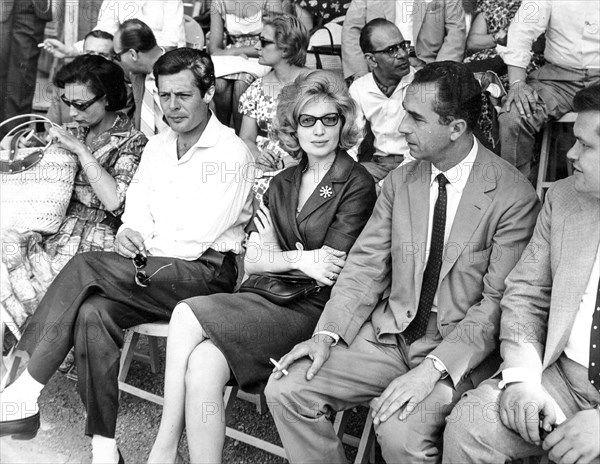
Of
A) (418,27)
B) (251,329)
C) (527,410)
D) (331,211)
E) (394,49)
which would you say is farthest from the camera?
(418,27)

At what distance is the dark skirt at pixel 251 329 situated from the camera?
131 inches

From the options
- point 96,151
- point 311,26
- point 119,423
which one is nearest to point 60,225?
point 96,151

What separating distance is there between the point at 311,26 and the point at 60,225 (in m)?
2.62

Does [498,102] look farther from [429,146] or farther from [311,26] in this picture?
[311,26]

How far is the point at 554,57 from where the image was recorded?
14.6 ft

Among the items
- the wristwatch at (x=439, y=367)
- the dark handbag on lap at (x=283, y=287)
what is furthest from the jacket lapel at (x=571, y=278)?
the dark handbag on lap at (x=283, y=287)

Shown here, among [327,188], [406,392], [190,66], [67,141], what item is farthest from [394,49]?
[406,392]

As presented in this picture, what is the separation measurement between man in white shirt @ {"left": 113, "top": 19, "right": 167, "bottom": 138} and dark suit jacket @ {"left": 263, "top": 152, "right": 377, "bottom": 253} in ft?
6.49

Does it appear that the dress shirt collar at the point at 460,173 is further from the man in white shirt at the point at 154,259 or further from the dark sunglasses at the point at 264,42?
the dark sunglasses at the point at 264,42

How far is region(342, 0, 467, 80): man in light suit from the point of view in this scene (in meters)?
5.05

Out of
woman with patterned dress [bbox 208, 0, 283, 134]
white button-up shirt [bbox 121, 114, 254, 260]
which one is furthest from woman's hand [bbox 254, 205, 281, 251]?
woman with patterned dress [bbox 208, 0, 283, 134]

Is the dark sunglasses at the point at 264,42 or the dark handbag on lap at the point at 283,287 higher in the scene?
the dark sunglasses at the point at 264,42

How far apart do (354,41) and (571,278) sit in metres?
3.01

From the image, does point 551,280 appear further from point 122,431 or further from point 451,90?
point 122,431
